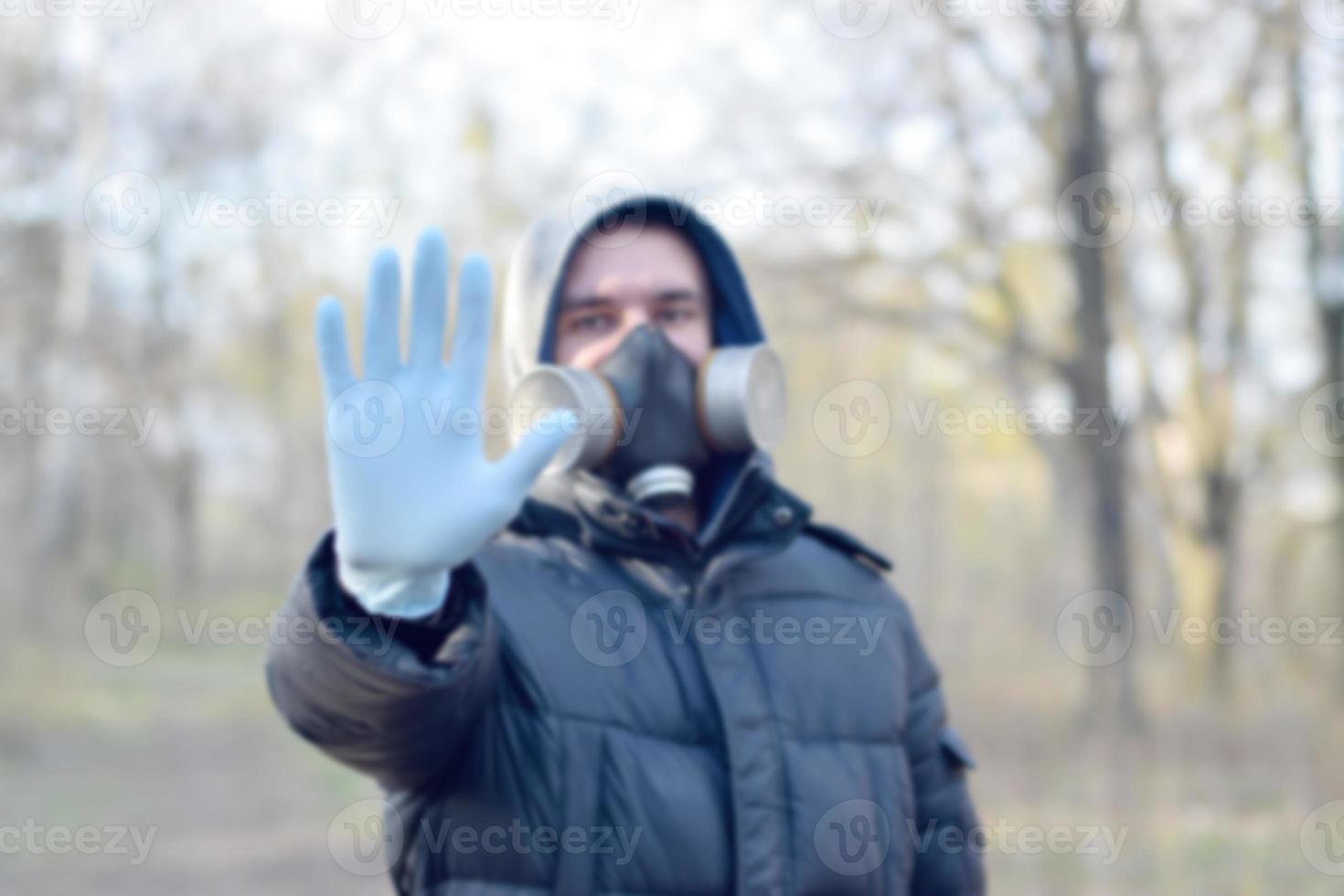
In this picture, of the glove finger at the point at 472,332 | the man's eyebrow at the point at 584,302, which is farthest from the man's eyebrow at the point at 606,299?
the glove finger at the point at 472,332

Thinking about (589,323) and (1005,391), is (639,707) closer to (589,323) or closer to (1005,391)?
(589,323)

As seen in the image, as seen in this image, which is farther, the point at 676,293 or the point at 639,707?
the point at 676,293

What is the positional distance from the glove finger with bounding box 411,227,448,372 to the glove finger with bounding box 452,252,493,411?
0.07 ft

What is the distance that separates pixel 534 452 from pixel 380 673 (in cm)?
35

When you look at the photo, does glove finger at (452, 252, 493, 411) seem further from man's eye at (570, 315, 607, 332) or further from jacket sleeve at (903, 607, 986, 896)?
jacket sleeve at (903, 607, 986, 896)

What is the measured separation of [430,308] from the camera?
1801mm

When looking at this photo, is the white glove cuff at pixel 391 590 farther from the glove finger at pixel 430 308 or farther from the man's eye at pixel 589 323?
the man's eye at pixel 589 323

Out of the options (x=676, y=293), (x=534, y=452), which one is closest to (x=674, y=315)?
(x=676, y=293)

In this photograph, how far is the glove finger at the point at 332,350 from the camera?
5.65 feet

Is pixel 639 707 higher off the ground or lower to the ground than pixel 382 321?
lower

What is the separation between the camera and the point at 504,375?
2.61 metres

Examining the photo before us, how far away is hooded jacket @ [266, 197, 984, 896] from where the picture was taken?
1776 millimetres

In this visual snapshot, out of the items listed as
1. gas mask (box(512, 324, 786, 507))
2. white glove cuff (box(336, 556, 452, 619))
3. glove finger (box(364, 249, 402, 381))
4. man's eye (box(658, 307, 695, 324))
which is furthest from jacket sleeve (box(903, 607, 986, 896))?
glove finger (box(364, 249, 402, 381))

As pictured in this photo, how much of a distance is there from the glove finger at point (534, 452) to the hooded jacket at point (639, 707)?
14 cm
